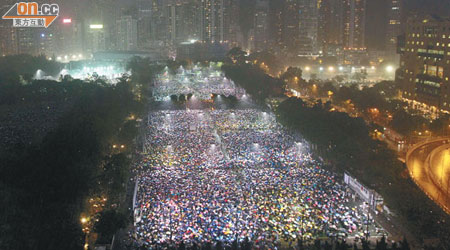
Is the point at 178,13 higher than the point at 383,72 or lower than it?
higher

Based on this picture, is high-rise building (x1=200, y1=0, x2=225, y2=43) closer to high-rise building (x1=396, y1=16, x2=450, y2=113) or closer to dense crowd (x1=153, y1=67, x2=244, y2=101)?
dense crowd (x1=153, y1=67, x2=244, y2=101)

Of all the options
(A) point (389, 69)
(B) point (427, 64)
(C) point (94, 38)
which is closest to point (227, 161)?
(B) point (427, 64)

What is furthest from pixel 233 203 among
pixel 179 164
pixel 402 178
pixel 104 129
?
pixel 104 129

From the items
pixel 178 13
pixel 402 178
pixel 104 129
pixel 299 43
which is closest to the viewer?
pixel 402 178

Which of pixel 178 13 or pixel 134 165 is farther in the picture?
pixel 178 13

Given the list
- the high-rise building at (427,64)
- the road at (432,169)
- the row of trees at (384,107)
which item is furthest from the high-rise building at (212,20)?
the road at (432,169)

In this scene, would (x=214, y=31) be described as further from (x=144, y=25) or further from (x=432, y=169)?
(x=432, y=169)

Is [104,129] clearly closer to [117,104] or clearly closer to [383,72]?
[117,104]

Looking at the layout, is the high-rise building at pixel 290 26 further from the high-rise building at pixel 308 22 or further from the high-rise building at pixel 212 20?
the high-rise building at pixel 212 20
